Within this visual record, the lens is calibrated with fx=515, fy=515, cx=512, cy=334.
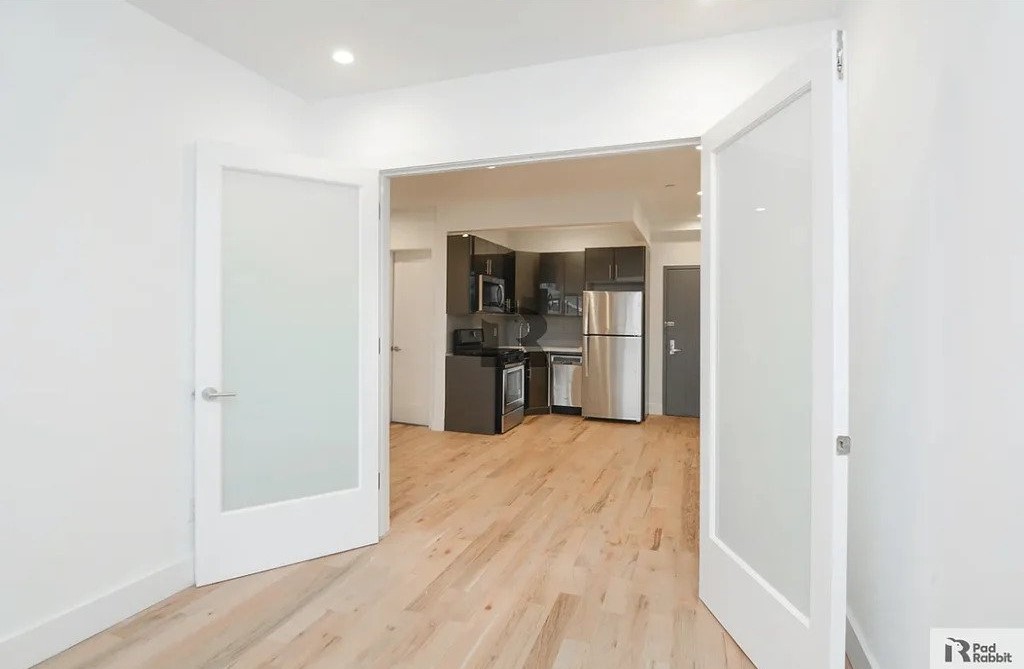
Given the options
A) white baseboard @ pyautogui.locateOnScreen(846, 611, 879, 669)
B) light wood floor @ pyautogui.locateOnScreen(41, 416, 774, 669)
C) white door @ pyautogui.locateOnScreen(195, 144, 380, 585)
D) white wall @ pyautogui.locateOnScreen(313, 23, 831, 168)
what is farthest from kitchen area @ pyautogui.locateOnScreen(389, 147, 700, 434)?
white baseboard @ pyautogui.locateOnScreen(846, 611, 879, 669)

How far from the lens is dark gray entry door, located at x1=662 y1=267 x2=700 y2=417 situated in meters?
7.25

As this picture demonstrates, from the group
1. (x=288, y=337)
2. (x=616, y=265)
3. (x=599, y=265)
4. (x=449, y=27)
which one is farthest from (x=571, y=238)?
(x=288, y=337)

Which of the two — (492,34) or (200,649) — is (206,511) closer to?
(200,649)

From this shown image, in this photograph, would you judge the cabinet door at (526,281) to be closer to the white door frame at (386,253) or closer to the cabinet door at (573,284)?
the cabinet door at (573,284)

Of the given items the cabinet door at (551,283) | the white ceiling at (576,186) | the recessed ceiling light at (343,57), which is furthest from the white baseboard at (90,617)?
the cabinet door at (551,283)

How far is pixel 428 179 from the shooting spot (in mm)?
5059

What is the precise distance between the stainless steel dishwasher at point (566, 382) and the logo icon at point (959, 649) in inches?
227

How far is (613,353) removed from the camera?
6688mm

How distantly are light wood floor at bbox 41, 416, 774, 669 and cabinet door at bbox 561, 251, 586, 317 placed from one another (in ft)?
12.3

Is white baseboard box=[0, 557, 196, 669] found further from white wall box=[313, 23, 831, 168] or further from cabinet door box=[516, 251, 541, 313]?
cabinet door box=[516, 251, 541, 313]

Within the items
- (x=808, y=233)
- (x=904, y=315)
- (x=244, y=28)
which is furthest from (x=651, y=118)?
(x=244, y=28)

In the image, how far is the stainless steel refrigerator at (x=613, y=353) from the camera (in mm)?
6590

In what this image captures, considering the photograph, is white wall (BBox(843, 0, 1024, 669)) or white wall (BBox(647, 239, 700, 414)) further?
white wall (BBox(647, 239, 700, 414))

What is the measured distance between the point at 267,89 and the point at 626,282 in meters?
4.77
